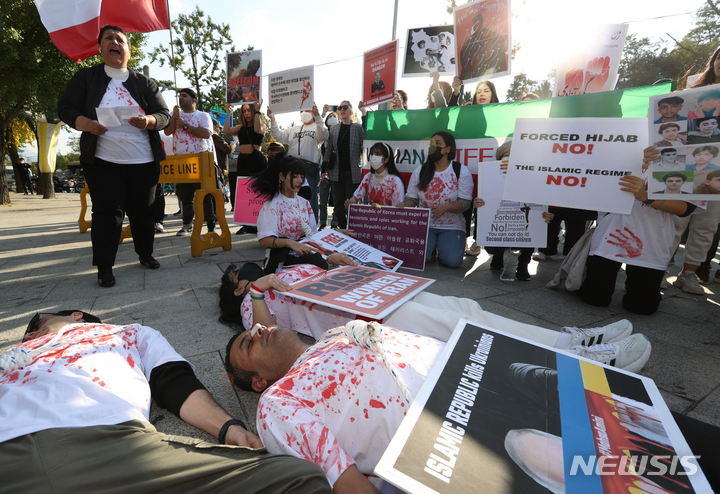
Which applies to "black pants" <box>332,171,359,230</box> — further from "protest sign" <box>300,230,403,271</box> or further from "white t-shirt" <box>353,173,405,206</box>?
"protest sign" <box>300,230,403,271</box>

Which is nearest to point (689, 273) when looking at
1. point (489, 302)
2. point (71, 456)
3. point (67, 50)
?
point (489, 302)

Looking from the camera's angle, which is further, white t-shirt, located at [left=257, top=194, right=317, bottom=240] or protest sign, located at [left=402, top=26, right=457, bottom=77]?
protest sign, located at [left=402, top=26, right=457, bottom=77]

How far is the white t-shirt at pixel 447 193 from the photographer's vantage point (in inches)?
164

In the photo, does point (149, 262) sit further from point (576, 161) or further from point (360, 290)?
point (576, 161)

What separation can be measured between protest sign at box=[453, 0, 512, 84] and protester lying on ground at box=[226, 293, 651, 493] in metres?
3.80

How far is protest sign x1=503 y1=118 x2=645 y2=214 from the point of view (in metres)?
2.64

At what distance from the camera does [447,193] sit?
4168mm

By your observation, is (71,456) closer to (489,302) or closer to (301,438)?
(301,438)

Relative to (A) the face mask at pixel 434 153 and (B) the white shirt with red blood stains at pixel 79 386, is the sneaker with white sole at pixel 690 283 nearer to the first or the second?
(A) the face mask at pixel 434 153

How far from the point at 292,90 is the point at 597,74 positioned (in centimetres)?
443

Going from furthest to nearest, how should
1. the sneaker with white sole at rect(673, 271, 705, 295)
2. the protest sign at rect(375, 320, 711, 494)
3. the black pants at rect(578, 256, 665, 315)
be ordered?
the sneaker with white sole at rect(673, 271, 705, 295), the black pants at rect(578, 256, 665, 315), the protest sign at rect(375, 320, 711, 494)

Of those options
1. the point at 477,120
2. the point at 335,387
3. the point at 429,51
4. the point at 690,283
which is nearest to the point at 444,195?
the point at 477,120

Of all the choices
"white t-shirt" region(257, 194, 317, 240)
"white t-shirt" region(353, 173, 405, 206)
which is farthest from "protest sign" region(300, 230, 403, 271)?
"white t-shirt" region(353, 173, 405, 206)

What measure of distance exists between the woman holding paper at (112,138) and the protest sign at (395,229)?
2241 mm
